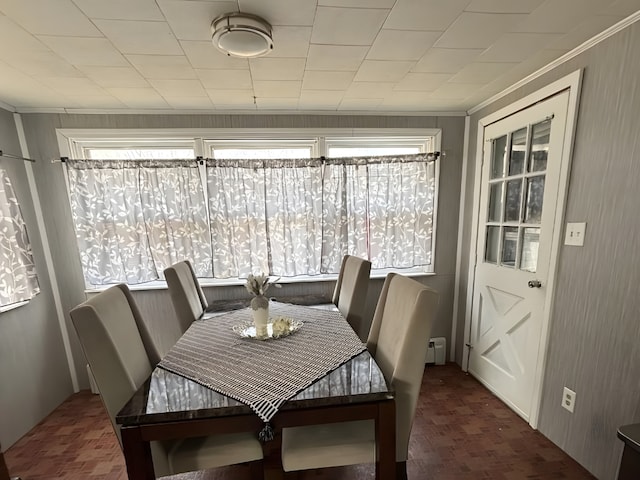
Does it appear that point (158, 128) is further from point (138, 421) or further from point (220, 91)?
point (138, 421)

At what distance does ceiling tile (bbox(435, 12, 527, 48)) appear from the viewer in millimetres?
1210

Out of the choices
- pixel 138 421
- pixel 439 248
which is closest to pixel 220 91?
pixel 138 421

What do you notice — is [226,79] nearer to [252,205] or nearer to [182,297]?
[252,205]

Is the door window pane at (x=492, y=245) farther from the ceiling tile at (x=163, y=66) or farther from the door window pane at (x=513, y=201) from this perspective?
the ceiling tile at (x=163, y=66)

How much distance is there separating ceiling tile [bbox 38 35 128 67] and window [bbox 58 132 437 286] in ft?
2.70

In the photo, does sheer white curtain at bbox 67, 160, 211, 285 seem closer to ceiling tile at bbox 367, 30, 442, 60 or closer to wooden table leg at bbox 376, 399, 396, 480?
ceiling tile at bbox 367, 30, 442, 60

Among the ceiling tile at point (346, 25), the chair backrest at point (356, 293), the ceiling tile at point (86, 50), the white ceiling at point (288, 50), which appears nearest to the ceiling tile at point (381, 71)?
the white ceiling at point (288, 50)

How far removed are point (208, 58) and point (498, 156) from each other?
2.09 meters

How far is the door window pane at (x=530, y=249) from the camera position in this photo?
1.80 metres

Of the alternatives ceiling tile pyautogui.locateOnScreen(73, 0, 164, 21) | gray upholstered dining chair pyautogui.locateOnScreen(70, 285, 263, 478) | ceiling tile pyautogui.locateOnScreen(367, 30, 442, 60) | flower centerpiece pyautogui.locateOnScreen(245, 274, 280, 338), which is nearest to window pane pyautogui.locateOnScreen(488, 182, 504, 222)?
ceiling tile pyautogui.locateOnScreen(367, 30, 442, 60)

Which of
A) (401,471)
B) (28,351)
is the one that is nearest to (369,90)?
(401,471)

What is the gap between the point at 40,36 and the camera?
1.25 metres

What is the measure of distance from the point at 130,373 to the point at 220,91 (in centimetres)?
172

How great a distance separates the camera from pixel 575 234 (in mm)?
1525
